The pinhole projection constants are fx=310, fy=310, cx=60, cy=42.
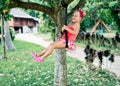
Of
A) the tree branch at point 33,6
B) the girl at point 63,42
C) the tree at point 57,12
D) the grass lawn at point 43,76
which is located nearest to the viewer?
the girl at point 63,42

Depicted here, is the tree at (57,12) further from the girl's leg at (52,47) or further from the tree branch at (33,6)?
the girl's leg at (52,47)

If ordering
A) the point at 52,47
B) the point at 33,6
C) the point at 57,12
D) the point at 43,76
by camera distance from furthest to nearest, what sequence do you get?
the point at 43,76, the point at 57,12, the point at 33,6, the point at 52,47

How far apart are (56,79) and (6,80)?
2.30 meters

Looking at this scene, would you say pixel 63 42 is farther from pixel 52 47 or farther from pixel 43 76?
pixel 43 76

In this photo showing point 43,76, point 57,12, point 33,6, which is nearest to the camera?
point 33,6

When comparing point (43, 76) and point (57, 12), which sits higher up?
point (57, 12)

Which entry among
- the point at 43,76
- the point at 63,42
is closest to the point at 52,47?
the point at 63,42

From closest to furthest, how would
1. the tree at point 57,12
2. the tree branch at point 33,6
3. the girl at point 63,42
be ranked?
1. the girl at point 63,42
2. the tree branch at point 33,6
3. the tree at point 57,12

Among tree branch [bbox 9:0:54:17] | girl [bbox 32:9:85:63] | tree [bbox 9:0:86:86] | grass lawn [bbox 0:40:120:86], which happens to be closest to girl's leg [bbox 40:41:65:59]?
girl [bbox 32:9:85:63]

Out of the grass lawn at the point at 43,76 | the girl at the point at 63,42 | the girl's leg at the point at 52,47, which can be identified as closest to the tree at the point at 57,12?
the grass lawn at the point at 43,76

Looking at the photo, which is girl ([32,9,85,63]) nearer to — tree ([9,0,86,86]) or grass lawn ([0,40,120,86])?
tree ([9,0,86,86])

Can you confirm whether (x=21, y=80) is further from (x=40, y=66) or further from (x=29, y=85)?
(x=40, y=66)

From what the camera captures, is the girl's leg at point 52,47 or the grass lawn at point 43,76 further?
the grass lawn at point 43,76

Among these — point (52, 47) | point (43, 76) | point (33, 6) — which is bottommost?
point (43, 76)
